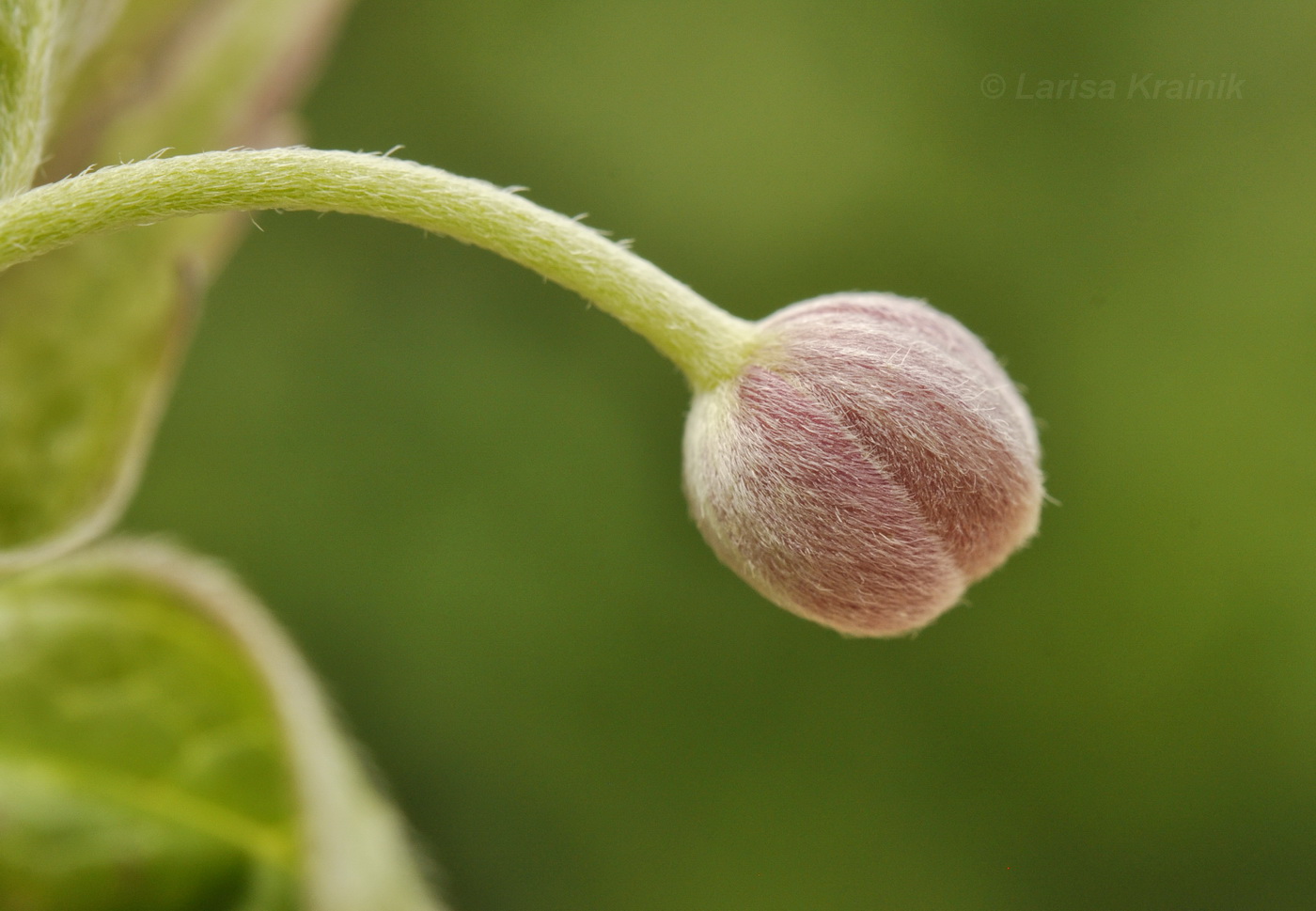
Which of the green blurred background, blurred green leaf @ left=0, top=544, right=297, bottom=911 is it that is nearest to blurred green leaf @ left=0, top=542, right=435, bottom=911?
blurred green leaf @ left=0, top=544, right=297, bottom=911

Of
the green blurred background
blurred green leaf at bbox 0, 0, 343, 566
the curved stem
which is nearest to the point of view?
the curved stem

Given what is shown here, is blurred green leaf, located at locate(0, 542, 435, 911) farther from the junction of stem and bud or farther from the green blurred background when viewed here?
the green blurred background

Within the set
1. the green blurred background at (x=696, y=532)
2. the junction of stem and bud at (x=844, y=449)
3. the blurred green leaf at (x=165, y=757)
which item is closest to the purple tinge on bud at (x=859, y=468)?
the junction of stem and bud at (x=844, y=449)

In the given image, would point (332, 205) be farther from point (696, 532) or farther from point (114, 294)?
point (696, 532)

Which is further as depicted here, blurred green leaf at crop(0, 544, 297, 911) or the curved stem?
blurred green leaf at crop(0, 544, 297, 911)

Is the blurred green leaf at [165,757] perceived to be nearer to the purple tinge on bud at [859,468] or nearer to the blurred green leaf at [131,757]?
the blurred green leaf at [131,757]

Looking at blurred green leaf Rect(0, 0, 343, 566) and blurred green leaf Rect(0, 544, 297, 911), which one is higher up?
blurred green leaf Rect(0, 0, 343, 566)
